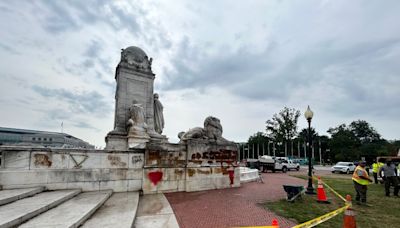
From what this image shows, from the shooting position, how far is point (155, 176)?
8.34 m

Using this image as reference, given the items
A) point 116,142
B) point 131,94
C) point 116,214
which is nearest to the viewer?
point 116,214

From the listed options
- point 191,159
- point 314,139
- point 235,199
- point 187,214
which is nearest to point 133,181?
point 191,159

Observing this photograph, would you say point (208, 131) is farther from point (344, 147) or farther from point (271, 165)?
point (344, 147)

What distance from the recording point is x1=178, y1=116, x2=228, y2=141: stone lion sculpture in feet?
32.1

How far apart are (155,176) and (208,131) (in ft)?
10.3

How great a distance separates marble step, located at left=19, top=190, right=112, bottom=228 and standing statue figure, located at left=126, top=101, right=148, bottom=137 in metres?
4.79

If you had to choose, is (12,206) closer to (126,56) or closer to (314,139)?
(126,56)

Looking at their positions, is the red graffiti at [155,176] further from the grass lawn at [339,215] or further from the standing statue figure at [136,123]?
the grass lawn at [339,215]

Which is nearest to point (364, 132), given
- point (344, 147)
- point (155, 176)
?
point (344, 147)

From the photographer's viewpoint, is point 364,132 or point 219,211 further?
point 364,132

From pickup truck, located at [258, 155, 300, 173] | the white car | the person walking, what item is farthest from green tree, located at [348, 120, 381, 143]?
the person walking

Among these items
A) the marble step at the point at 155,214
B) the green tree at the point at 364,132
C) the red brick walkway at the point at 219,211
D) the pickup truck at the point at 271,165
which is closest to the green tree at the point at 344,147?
the green tree at the point at 364,132

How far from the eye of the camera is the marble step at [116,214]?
4285 mm

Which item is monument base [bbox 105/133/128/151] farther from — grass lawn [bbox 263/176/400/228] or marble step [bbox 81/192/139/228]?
grass lawn [bbox 263/176/400/228]
